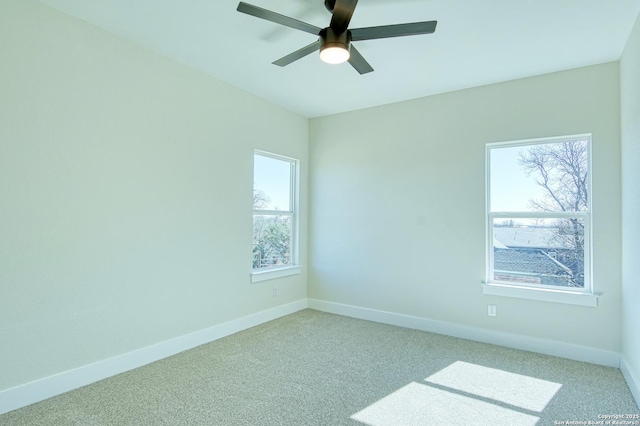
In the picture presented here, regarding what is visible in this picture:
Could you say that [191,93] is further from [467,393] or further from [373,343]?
[467,393]

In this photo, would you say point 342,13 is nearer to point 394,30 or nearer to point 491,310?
point 394,30

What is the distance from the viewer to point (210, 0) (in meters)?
2.27

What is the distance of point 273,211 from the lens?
4363 mm

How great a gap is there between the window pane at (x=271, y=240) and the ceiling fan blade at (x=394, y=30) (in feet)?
8.15

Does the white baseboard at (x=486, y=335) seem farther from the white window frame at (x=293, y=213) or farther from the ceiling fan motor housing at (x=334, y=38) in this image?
the ceiling fan motor housing at (x=334, y=38)

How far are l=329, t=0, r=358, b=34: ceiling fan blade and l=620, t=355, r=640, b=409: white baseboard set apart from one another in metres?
3.08

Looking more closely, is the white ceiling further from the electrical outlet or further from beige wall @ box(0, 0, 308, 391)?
the electrical outlet

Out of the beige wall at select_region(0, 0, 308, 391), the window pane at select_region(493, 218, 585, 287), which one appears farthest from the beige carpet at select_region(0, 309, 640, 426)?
the window pane at select_region(493, 218, 585, 287)

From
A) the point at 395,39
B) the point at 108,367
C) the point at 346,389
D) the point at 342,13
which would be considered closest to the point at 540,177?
the point at 395,39

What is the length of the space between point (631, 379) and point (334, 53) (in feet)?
10.4

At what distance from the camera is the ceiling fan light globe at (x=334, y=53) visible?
218 cm

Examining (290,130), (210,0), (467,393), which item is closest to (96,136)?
(210,0)

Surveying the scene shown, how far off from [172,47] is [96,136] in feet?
3.20

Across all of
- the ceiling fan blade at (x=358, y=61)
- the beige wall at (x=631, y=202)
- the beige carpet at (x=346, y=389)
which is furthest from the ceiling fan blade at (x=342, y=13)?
the beige carpet at (x=346, y=389)
